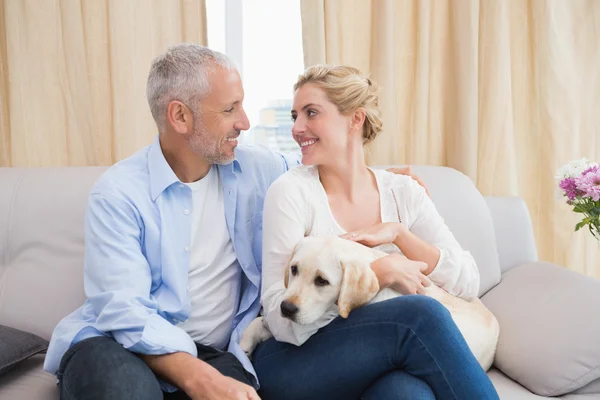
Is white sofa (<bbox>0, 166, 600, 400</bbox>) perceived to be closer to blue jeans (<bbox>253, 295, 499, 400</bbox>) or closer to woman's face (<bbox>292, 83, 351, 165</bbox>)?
blue jeans (<bbox>253, 295, 499, 400</bbox>)

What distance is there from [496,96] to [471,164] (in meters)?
0.33

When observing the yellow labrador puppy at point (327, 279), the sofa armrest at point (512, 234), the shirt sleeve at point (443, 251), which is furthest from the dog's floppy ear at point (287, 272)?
the sofa armrest at point (512, 234)

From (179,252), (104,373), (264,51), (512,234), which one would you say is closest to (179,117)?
(179,252)

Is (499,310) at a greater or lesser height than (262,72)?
lesser

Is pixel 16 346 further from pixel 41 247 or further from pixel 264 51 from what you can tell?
pixel 264 51

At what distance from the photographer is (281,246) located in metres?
1.65

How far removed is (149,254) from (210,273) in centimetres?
20

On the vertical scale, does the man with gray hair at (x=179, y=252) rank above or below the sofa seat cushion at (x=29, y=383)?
above

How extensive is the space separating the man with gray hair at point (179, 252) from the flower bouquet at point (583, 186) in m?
1.05

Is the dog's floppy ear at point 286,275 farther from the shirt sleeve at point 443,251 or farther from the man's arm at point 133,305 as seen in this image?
the shirt sleeve at point 443,251

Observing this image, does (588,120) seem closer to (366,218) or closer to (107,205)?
(366,218)

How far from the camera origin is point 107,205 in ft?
5.35

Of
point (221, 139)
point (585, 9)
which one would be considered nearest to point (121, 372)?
point (221, 139)

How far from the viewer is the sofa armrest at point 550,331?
166 centimetres
